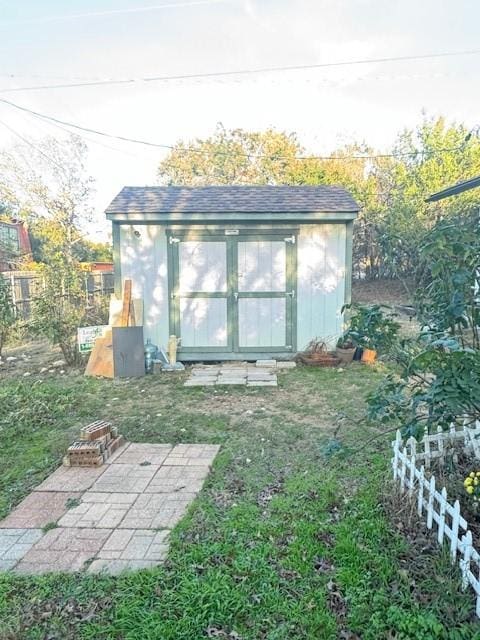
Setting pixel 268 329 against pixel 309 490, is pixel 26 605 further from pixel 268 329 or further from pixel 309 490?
pixel 268 329

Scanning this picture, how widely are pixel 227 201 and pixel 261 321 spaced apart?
75.3 inches

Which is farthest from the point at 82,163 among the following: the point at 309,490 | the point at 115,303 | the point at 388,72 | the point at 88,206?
the point at 309,490

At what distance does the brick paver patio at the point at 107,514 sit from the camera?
2.10 m

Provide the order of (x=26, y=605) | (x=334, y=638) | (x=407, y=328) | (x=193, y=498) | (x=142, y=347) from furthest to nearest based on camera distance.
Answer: (x=407, y=328), (x=142, y=347), (x=193, y=498), (x=26, y=605), (x=334, y=638)

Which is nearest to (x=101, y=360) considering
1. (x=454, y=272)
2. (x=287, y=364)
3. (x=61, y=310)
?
(x=61, y=310)

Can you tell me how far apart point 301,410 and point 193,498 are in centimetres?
190

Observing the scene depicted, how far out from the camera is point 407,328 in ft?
28.1

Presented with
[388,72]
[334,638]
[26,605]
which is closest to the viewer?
[334,638]

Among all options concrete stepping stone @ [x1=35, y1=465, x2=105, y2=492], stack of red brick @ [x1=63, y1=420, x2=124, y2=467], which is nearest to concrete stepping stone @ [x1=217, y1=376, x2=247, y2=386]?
stack of red brick @ [x1=63, y1=420, x2=124, y2=467]

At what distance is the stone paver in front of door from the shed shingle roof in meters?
2.20

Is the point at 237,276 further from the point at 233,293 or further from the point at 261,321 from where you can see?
the point at 261,321

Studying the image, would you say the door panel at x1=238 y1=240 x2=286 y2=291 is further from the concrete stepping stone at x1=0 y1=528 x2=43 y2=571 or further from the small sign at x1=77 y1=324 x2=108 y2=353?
the concrete stepping stone at x1=0 y1=528 x2=43 y2=571

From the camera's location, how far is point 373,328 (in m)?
2.25

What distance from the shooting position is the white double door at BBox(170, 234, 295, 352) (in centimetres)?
642
